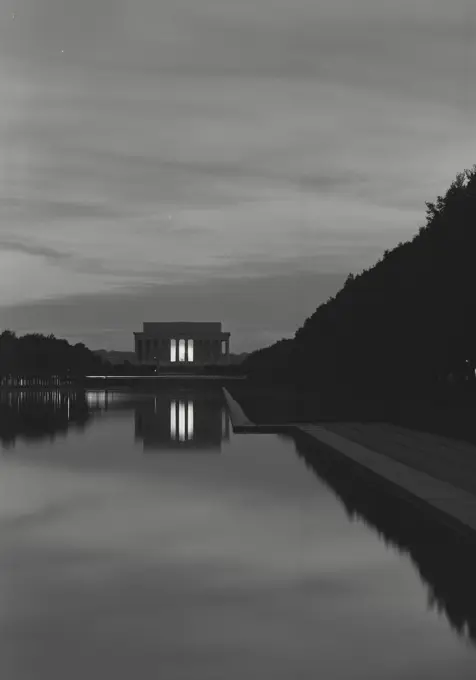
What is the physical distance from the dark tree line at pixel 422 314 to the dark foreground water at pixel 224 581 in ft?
64.3

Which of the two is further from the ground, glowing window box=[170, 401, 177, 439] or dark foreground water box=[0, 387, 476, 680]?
glowing window box=[170, 401, 177, 439]

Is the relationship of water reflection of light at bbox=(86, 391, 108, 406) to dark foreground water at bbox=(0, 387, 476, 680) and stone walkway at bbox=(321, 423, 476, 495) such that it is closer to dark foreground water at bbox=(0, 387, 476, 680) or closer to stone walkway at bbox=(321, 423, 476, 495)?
stone walkway at bbox=(321, 423, 476, 495)

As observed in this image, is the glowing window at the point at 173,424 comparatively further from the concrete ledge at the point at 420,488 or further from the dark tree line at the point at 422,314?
the dark tree line at the point at 422,314

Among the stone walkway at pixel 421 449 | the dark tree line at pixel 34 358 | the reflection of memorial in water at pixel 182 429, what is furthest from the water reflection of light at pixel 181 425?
the dark tree line at pixel 34 358

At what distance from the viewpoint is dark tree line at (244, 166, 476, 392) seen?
36719 mm

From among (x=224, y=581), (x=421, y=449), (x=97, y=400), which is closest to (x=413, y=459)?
(x=421, y=449)

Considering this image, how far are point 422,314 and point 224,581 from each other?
31.4 metres

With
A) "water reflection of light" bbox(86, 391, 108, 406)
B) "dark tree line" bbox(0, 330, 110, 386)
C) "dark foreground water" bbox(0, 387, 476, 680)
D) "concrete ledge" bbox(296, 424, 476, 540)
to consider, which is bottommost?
"dark foreground water" bbox(0, 387, 476, 680)

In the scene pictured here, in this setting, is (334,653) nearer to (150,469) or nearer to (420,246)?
(150,469)

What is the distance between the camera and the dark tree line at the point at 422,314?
36719 mm

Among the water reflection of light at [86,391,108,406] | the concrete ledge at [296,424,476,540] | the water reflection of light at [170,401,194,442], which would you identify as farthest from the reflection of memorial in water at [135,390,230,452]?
the water reflection of light at [86,391,108,406]

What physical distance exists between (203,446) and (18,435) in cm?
649

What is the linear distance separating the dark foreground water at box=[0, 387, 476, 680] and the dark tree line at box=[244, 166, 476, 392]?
19586 millimetres

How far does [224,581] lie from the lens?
9.58 meters
